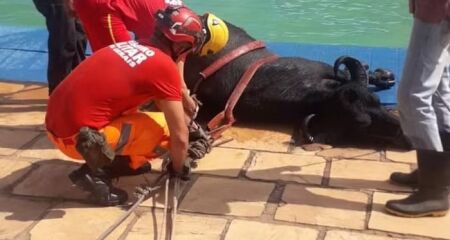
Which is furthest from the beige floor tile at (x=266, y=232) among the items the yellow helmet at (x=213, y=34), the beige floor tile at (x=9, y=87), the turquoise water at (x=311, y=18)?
the turquoise water at (x=311, y=18)

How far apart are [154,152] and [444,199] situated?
1471mm

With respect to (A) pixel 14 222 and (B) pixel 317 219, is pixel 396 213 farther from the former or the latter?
(A) pixel 14 222

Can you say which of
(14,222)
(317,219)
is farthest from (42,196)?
(317,219)

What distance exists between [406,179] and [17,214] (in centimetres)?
204

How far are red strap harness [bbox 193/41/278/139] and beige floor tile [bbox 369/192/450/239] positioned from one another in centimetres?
130

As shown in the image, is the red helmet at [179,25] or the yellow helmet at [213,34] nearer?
the red helmet at [179,25]

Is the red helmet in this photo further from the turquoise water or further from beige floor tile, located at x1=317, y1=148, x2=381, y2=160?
the turquoise water

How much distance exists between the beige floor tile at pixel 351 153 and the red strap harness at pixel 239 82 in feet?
2.17

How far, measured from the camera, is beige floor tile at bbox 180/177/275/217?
3.52 m

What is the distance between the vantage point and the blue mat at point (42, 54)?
213 inches

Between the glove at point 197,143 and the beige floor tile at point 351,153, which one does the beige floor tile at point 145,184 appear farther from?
the beige floor tile at point 351,153

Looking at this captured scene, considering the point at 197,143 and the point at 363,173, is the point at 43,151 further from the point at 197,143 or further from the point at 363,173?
the point at 363,173

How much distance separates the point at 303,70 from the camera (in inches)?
183

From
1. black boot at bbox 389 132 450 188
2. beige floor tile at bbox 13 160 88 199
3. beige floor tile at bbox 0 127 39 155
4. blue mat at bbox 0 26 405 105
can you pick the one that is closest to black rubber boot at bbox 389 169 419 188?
black boot at bbox 389 132 450 188
